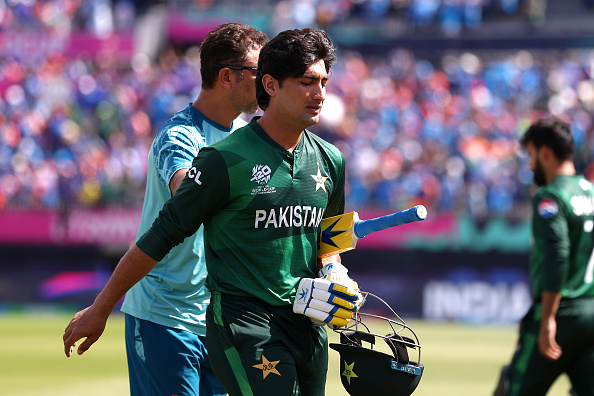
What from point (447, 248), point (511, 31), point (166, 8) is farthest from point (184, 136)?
point (166, 8)

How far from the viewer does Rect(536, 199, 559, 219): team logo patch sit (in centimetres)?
541

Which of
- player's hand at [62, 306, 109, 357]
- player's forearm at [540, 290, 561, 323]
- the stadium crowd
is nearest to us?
player's hand at [62, 306, 109, 357]

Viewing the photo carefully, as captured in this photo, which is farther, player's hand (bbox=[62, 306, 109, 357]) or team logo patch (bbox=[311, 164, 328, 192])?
team logo patch (bbox=[311, 164, 328, 192])

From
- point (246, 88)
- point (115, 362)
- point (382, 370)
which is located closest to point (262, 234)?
point (382, 370)

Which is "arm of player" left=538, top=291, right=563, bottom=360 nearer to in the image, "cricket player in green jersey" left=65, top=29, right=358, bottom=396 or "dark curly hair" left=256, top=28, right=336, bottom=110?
"cricket player in green jersey" left=65, top=29, right=358, bottom=396

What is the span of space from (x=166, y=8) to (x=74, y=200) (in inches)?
430

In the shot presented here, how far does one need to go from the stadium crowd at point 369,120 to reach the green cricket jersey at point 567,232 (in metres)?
11.7

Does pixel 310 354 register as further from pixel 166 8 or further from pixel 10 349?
pixel 166 8

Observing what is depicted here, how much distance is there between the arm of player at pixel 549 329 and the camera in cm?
529

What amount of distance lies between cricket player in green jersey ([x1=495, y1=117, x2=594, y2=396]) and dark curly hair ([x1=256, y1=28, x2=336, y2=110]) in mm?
2234

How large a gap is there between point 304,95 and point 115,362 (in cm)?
906

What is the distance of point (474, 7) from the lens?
2491cm

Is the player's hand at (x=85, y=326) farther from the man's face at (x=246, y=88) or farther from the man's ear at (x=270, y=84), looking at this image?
the man's face at (x=246, y=88)

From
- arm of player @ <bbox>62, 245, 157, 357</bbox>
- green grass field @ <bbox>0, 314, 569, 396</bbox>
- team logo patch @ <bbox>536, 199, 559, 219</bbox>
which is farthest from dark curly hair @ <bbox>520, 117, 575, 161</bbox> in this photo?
green grass field @ <bbox>0, 314, 569, 396</bbox>
